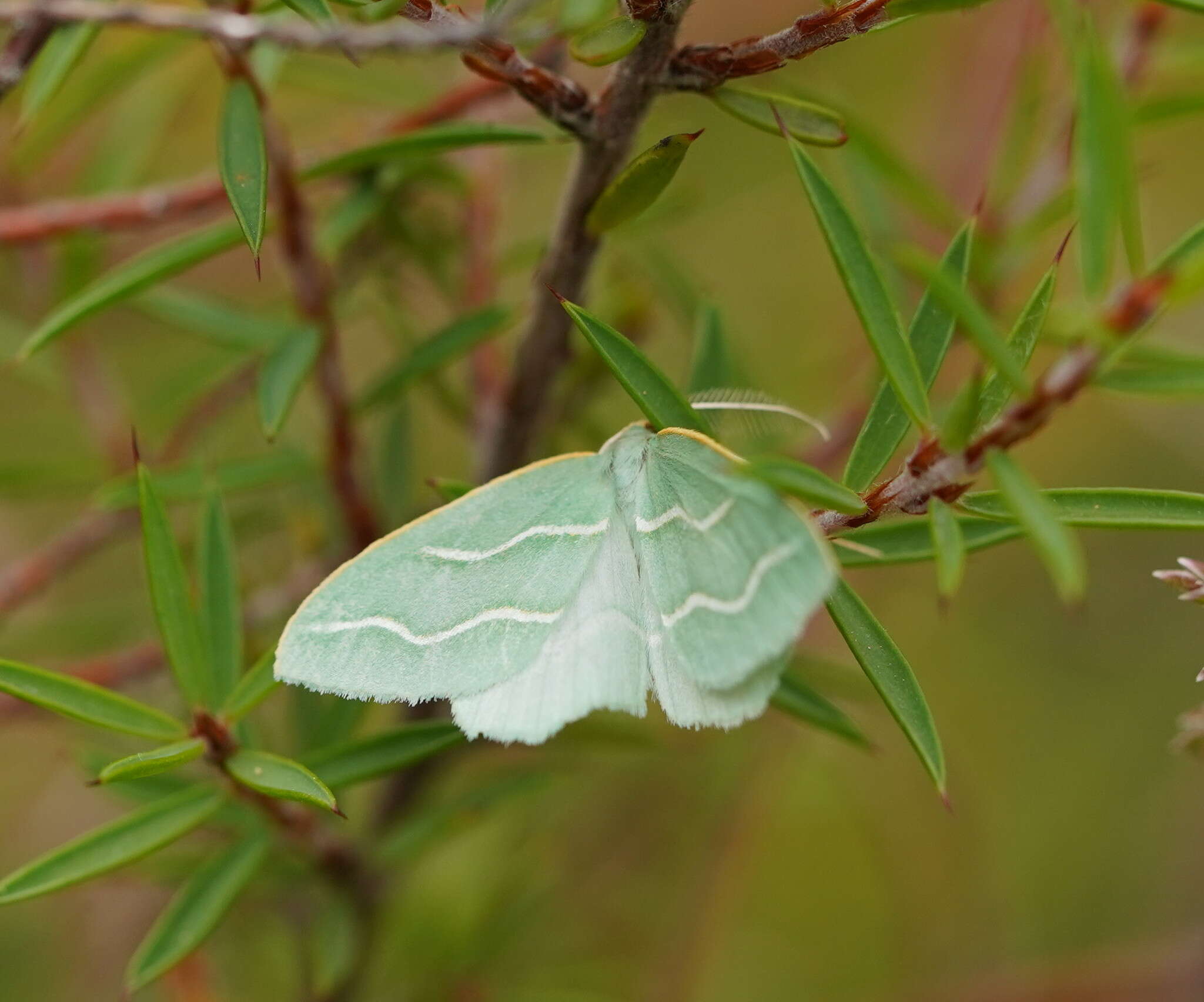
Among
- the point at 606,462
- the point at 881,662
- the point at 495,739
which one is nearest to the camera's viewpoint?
the point at 881,662

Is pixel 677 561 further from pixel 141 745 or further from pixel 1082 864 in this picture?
pixel 1082 864

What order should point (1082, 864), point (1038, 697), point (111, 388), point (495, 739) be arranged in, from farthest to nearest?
point (1038, 697) < point (1082, 864) < point (111, 388) < point (495, 739)

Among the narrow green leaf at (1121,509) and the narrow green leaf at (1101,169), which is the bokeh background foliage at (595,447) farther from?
the narrow green leaf at (1121,509)

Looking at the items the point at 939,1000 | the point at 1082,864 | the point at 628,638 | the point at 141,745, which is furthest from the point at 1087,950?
the point at 141,745

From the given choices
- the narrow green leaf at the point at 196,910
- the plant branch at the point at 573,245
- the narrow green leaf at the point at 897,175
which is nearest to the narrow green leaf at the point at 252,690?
the narrow green leaf at the point at 196,910

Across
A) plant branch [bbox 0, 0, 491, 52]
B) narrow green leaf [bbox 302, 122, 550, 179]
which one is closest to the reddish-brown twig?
narrow green leaf [bbox 302, 122, 550, 179]

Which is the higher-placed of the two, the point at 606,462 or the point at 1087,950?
the point at 606,462

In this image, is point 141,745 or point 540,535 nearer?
point 540,535
